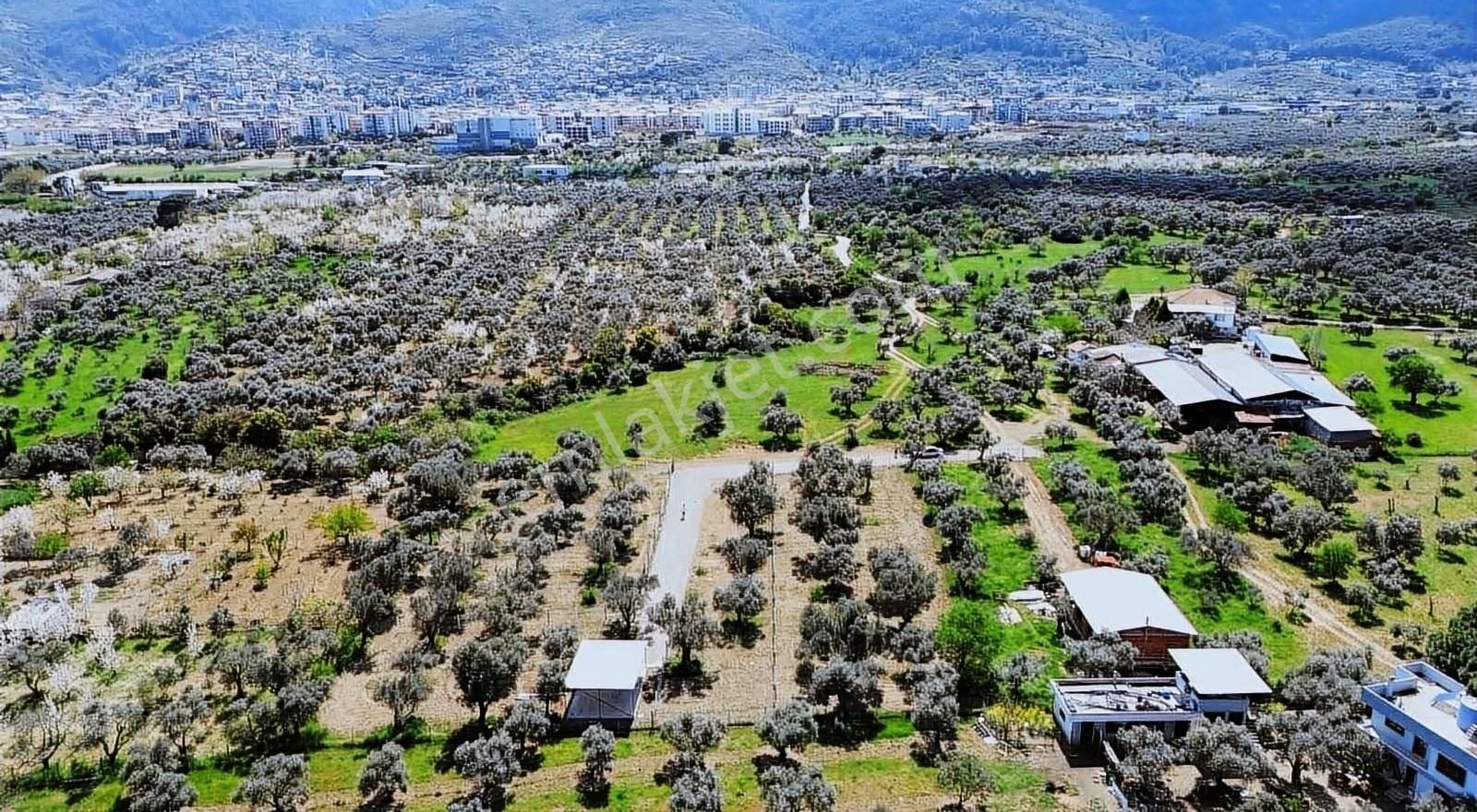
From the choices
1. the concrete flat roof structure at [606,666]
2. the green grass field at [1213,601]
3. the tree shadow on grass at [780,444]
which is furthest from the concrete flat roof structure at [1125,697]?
the tree shadow on grass at [780,444]

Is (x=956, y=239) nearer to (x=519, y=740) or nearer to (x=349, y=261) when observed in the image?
(x=349, y=261)

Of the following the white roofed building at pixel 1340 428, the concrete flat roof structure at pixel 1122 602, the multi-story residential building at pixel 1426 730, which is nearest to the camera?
the multi-story residential building at pixel 1426 730

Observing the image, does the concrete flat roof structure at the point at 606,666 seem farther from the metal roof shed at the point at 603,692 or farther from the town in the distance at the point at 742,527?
the town in the distance at the point at 742,527

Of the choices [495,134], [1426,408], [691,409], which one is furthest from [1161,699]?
[495,134]

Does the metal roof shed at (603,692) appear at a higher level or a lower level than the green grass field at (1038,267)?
lower

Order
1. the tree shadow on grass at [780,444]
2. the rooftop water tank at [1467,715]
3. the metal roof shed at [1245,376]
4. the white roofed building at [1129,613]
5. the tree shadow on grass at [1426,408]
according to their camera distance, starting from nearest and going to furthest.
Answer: the rooftop water tank at [1467,715], the white roofed building at [1129,613], the tree shadow on grass at [780,444], the metal roof shed at [1245,376], the tree shadow on grass at [1426,408]

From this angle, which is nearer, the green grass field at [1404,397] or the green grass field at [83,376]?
the green grass field at [1404,397]

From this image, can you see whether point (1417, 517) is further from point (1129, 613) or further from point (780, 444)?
point (780, 444)
